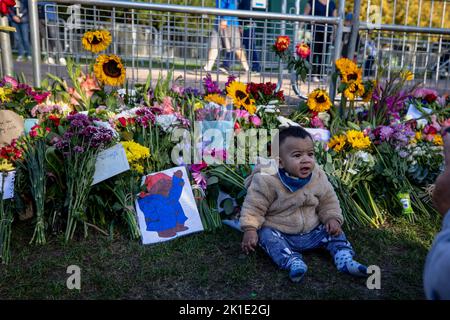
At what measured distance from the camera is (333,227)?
2.55 meters

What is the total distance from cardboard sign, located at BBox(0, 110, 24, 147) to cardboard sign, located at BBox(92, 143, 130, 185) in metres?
0.65

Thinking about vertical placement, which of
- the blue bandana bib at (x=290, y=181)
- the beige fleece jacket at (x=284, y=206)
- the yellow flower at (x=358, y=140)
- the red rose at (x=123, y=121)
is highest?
the red rose at (x=123, y=121)

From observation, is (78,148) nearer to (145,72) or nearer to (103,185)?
(103,185)

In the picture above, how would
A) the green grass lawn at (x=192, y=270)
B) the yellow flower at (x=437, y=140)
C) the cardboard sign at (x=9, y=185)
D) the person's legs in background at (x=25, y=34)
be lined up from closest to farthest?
1. the green grass lawn at (x=192, y=270)
2. the cardboard sign at (x=9, y=185)
3. the yellow flower at (x=437, y=140)
4. the person's legs in background at (x=25, y=34)

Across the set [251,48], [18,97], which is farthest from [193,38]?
[18,97]

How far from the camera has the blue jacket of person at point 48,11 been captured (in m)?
3.84

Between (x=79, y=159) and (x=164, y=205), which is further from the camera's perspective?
(x=164, y=205)

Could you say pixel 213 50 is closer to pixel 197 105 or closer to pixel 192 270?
pixel 197 105

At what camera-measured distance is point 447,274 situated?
3.29 ft

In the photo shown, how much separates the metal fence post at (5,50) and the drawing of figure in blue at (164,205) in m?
1.78

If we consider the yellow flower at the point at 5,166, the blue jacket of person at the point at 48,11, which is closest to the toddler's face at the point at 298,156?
the yellow flower at the point at 5,166

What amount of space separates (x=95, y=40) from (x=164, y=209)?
1.57 m

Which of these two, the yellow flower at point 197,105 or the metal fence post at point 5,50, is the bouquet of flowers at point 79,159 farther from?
the metal fence post at point 5,50
